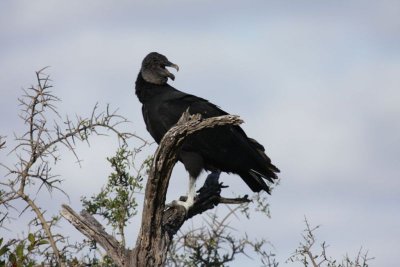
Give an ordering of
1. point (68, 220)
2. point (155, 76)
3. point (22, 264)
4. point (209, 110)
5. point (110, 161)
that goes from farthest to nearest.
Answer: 1. point (155, 76)
2. point (209, 110)
3. point (110, 161)
4. point (68, 220)
5. point (22, 264)

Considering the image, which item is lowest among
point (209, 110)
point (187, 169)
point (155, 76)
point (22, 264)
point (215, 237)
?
point (22, 264)

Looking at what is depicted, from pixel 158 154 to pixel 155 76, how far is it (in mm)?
2746

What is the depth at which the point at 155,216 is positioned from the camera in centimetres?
447

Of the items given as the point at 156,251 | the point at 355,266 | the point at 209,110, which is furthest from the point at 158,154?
the point at 209,110

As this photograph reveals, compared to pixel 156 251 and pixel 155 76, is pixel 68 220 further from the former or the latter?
pixel 155 76

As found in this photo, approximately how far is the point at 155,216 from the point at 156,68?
2.78 metres

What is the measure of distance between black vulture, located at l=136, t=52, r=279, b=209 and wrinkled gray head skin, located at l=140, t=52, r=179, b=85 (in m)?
0.38

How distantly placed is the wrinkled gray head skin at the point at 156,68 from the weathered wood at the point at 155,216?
6.93 feet

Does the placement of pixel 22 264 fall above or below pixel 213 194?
below

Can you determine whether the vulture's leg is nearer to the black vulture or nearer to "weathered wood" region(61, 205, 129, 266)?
the black vulture

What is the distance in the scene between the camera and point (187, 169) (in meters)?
6.09

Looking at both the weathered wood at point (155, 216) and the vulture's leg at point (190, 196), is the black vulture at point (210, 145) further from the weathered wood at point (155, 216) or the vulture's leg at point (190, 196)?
the weathered wood at point (155, 216)

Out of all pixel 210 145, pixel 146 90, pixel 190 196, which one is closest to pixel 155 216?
pixel 190 196

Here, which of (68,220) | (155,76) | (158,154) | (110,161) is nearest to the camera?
(158,154)
